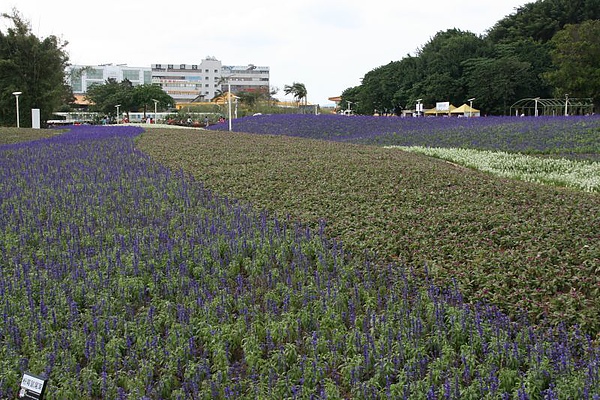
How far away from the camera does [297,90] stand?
97.4 metres

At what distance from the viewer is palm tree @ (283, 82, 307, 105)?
96.6 metres

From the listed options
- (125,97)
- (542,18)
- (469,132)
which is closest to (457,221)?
(469,132)

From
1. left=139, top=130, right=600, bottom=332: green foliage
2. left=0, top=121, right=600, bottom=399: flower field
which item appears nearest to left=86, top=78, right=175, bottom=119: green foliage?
left=139, top=130, right=600, bottom=332: green foliage

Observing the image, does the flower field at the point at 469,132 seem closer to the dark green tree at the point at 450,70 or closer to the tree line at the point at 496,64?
the tree line at the point at 496,64

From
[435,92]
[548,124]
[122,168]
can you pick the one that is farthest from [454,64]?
[122,168]

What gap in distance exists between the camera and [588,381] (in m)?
3.43

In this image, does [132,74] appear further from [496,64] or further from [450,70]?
[496,64]

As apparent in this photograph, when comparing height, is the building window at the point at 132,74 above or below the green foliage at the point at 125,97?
above

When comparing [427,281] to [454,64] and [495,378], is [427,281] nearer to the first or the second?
[495,378]

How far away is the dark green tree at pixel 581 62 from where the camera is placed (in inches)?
1491

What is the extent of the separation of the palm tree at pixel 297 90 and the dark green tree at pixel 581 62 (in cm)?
5834

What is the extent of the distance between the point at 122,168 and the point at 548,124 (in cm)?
1615

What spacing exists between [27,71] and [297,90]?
62.4 m

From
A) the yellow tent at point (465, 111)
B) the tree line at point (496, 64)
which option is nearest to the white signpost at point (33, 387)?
the tree line at point (496, 64)
